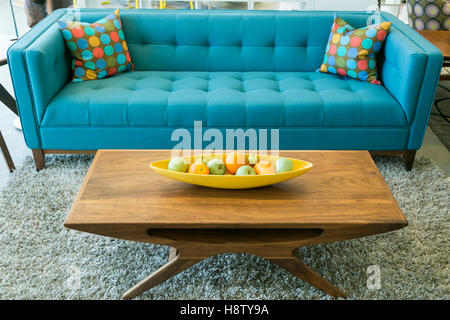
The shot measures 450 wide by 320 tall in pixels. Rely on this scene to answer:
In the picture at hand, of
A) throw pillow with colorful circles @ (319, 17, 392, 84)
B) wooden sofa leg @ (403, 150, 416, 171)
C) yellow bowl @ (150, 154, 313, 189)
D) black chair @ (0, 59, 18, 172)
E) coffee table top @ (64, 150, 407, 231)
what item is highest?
throw pillow with colorful circles @ (319, 17, 392, 84)

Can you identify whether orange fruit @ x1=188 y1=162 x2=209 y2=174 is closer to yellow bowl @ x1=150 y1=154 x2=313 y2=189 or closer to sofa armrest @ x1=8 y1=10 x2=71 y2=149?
yellow bowl @ x1=150 y1=154 x2=313 y2=189

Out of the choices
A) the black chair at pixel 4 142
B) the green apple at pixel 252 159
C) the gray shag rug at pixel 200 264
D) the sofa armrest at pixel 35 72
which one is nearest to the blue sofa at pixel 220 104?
the sofa armrest at pixel 35 72

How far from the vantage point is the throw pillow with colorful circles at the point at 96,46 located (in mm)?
2545

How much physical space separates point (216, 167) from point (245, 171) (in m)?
0.11

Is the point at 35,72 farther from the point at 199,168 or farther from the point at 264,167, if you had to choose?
the point at 264,167

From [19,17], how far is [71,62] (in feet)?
11.5

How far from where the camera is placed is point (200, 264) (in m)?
1.80

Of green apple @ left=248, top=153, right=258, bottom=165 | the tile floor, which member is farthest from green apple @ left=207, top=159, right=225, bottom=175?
the tile floor

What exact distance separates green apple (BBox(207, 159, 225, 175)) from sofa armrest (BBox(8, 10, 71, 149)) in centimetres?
121

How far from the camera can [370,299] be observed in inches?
65.1

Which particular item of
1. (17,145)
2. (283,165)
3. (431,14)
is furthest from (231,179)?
(431,14)

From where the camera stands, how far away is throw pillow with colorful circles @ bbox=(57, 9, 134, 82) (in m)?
2.54

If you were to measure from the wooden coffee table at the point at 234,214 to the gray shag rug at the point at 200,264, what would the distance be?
0.40ft
